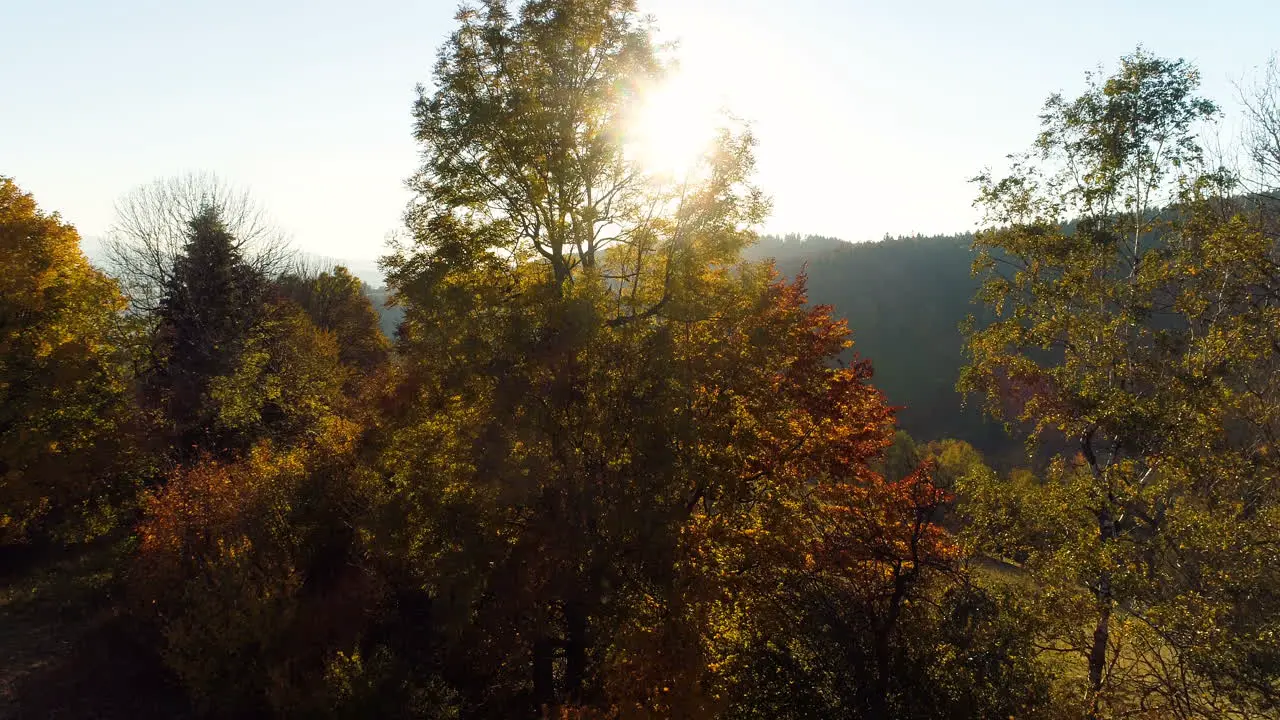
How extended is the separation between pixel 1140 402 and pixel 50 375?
27.8m

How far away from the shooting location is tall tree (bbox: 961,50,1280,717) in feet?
29.0

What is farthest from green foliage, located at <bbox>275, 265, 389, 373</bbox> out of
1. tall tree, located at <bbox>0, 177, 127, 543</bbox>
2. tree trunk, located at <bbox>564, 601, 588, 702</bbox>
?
tree trunk, located at <bbox>564, 601, 588, 702</bbox>

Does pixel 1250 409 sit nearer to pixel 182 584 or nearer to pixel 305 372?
pixel 182 584

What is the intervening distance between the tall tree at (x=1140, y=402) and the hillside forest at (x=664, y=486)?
0.08 m

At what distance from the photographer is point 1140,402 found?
12.4 meters

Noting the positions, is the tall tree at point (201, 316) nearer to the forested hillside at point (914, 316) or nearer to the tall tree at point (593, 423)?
the tall tree at point (593, 423)

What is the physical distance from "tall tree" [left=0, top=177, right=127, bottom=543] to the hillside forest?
0.12m

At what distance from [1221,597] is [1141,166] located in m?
10.0

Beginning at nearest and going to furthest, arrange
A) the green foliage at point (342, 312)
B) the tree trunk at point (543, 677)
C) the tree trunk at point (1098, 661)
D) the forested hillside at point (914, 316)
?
the tree trunk at point (1098, 661) → the tree trunk at point (543, 677) → the green foliage at point (342, 312) → the forested hillside at point (914, 316)

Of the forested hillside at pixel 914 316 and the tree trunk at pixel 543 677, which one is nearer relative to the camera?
the tree trunk at pixel 543 677

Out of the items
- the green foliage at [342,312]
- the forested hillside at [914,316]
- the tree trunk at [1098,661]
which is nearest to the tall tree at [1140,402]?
the tree trunk at [1098,661]

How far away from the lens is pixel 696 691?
859cm

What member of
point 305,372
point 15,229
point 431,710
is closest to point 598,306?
point 431,710

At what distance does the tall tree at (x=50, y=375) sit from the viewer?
17609 millimetres
